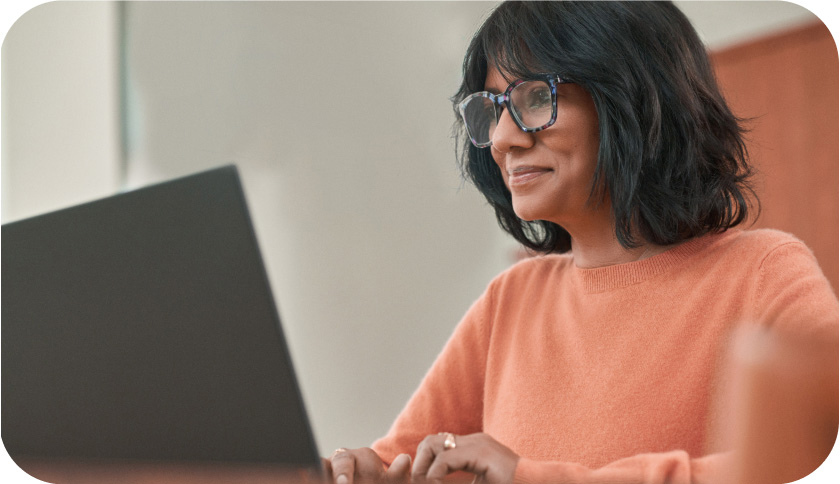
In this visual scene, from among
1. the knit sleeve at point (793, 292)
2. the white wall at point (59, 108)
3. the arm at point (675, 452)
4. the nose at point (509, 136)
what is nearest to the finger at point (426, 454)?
the arm at point (675, 452)

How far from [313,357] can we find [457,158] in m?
1.53

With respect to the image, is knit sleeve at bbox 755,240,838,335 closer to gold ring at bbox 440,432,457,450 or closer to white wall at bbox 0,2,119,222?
gold ring at bbox 440,432,457,450

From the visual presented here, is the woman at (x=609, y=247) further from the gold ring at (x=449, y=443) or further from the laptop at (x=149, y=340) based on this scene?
the laptop at (x=149, y=340)

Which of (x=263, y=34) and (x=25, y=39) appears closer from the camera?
(x=25, y=39)

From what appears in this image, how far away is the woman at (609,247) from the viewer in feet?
3.09

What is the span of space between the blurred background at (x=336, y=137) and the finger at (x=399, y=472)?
1.60 meters

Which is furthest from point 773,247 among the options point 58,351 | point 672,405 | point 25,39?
point 25,39

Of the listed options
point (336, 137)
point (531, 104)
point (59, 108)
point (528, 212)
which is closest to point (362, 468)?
point (528, 212)

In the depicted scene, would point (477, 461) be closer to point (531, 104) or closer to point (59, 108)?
point (531, 104)

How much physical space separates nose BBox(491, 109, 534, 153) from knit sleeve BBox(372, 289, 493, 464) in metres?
0.29

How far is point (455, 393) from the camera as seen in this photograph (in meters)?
1.18

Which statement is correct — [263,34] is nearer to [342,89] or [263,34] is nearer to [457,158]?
[342,89]

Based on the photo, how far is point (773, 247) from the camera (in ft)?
3.05

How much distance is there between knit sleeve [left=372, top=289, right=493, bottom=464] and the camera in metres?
1.16
